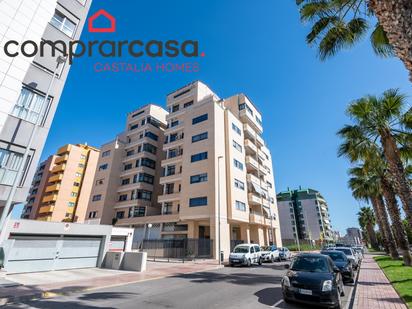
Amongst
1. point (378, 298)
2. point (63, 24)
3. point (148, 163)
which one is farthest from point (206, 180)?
point (378, 298)

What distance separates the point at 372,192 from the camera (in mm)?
28875

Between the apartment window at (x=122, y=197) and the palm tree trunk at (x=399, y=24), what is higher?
the apartment window at (x=122, y=197)

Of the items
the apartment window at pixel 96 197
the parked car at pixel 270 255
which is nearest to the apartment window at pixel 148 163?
the apartment window at pixel 96 197

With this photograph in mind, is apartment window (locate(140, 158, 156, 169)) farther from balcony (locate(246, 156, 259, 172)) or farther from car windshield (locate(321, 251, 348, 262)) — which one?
car windshield (locate(321, 251, 348, 262))

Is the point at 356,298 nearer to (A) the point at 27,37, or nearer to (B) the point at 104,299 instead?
(B) the point at 104,299

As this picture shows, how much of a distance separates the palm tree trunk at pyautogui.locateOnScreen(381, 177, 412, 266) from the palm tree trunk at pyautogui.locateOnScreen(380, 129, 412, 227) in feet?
27.4

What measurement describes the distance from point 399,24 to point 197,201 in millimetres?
28620

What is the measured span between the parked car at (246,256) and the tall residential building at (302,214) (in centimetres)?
7938

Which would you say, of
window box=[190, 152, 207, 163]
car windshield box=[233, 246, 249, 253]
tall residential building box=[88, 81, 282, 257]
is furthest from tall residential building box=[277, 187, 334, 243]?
car windshield box=[233, 246, 249, 253]

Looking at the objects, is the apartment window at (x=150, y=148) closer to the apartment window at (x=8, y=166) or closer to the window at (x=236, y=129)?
the window at (x=236, y=129)

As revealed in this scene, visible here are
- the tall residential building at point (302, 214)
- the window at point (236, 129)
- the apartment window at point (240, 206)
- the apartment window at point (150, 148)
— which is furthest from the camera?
the tall residential building at point (302, 214)

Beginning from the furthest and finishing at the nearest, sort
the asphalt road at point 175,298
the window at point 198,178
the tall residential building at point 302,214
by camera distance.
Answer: the tall residential building at point 302,214 → the window at point 198,178 → the asphalt road at point 175,298

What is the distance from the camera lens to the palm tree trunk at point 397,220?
56.3ft

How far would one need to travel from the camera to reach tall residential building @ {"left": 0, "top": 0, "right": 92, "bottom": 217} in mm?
12227
